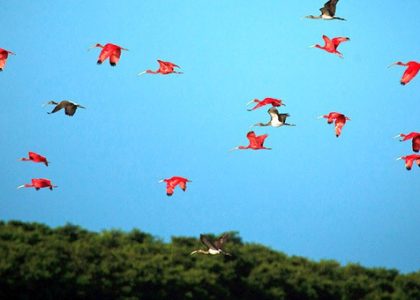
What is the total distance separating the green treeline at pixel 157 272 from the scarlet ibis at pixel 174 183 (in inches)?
75.4

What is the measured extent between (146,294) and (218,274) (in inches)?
85.9

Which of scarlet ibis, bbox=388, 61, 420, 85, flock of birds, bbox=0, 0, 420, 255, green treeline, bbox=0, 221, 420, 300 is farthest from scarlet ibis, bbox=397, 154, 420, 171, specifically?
green treeline, bbox=0, 221, 420, 300

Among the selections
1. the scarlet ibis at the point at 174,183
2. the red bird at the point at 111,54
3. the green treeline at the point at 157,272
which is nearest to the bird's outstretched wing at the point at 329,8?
the red bird at the point at 111,54

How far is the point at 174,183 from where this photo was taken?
41.8 feet

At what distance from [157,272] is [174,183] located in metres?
2.13

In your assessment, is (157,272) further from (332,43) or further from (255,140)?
(332,43)

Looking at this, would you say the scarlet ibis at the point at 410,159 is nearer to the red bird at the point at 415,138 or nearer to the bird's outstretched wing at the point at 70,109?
the red bird at the point at 415,138

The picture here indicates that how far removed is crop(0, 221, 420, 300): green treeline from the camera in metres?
12.1

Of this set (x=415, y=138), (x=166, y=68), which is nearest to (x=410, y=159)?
(x=415, y=138)

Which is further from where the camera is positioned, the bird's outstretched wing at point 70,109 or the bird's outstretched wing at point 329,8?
the bird's outstretched wing at point 70,109

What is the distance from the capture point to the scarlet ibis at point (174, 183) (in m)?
12.6

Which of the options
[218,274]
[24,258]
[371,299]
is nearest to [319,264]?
[371,299]

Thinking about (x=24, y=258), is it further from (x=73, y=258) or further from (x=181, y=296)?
(x=181, y=296)

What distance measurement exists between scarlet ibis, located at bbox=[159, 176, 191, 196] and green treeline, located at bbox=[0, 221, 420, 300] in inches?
75.4
